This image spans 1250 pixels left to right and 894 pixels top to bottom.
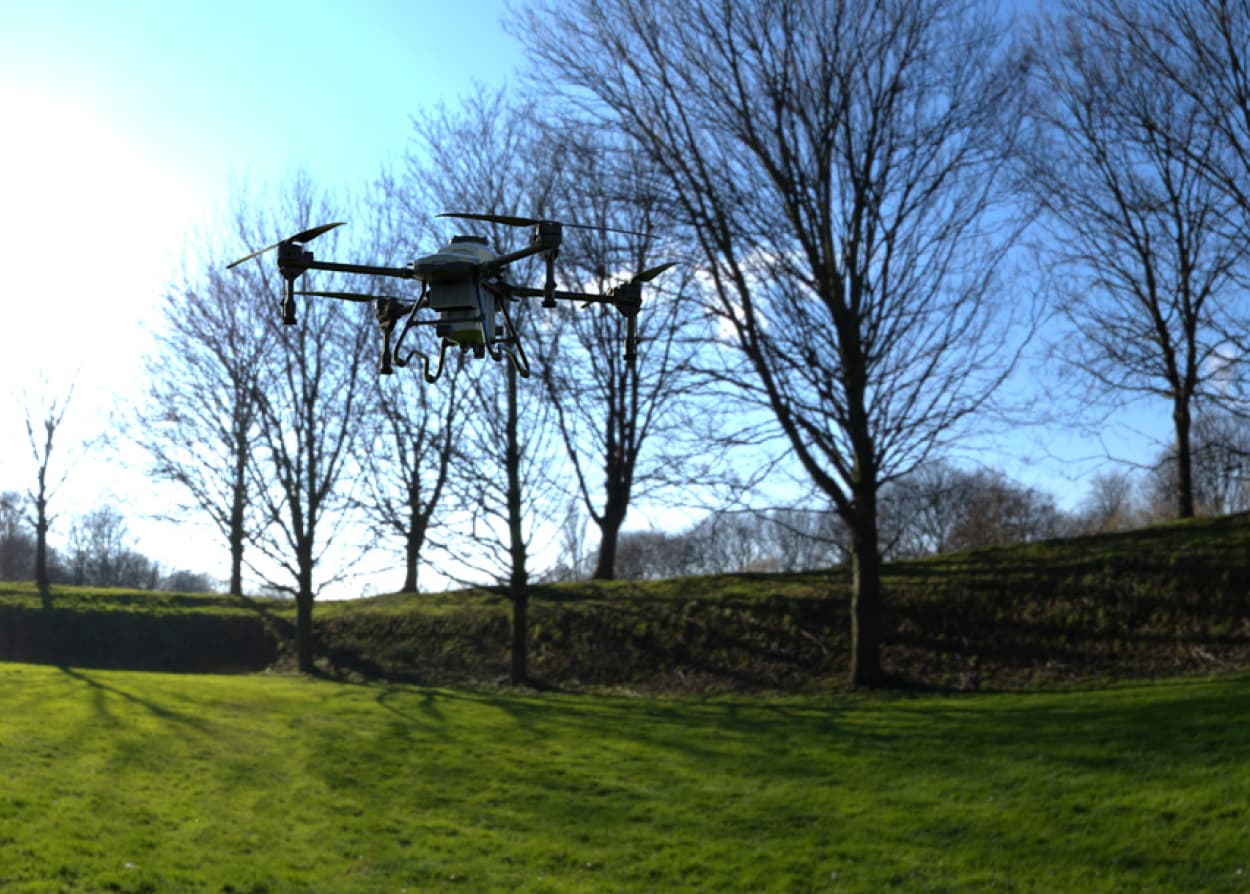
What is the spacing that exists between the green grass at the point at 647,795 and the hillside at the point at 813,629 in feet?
5.70

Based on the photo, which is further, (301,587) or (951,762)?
(301,587)

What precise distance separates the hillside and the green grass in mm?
1737

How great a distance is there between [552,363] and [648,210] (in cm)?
370

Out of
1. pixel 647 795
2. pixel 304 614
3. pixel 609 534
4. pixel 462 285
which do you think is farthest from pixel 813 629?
pixel 462 285

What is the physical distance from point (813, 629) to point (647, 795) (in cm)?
779

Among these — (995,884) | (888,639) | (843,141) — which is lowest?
(995,884)

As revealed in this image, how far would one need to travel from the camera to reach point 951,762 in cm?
1155

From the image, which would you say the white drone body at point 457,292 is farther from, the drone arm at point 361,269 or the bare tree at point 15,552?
the bare tree at point 15,552

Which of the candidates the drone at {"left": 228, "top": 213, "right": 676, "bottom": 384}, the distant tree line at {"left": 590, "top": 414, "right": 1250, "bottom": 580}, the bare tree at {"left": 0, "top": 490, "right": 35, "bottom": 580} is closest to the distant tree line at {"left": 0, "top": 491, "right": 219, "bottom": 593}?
the bare tree at {"left": 0, "top": 490, "right": 35, "bottom": 580}

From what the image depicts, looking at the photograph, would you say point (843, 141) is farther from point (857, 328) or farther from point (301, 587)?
point (301, 587)

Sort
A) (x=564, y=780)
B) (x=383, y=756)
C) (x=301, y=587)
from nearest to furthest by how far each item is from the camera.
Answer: (x=564, y=780) < (x=383, y=756) < (x=301, y=587)

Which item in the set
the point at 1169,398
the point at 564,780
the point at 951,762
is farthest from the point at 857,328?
the point at 1169,398

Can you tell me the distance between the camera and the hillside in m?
16.2

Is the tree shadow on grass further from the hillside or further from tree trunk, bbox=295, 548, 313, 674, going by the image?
the hillside
